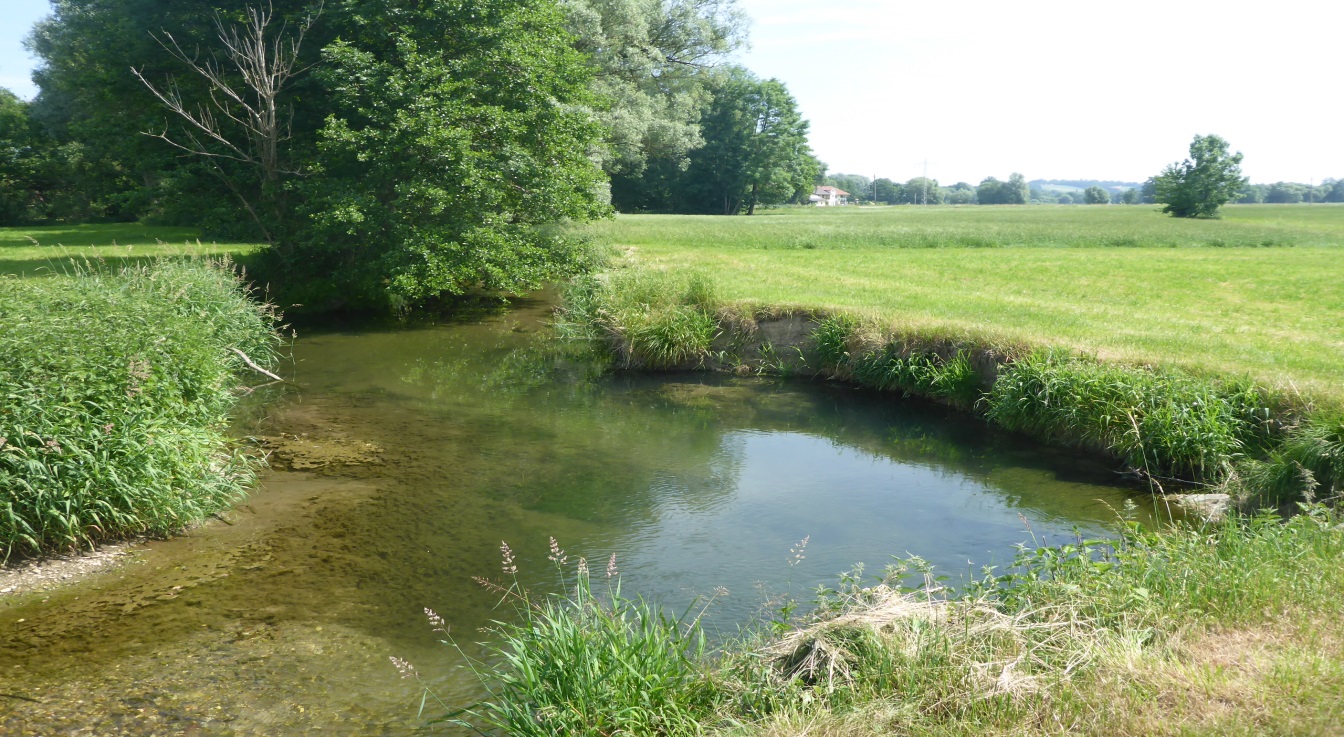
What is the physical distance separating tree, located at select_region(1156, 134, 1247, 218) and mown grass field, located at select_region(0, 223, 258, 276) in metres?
A: 51.2

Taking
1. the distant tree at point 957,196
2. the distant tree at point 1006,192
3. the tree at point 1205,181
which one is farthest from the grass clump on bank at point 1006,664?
the distant tree at point 957,196

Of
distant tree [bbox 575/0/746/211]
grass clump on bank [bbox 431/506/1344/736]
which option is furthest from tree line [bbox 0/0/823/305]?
grass clump on bank [bbox 431/506/1344/736]

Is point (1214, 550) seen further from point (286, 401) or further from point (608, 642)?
point (286, 401)

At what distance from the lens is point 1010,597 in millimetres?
4828

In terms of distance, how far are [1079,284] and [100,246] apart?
1049 inches

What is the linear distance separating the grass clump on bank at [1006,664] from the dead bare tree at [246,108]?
16.8m

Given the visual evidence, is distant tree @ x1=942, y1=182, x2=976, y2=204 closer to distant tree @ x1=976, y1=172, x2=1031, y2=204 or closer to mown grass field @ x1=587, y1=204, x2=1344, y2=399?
distant tree @ x1=976, y1=172, x2=1031, y2=204

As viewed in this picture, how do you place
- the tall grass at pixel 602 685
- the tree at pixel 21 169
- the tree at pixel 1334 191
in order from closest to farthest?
the tall grass at pixel 602 685 → the tree at pixel 21 169 → the tree at pixel 1334 191

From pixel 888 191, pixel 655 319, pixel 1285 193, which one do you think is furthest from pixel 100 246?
pixel 888 191

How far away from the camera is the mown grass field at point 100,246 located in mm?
19750

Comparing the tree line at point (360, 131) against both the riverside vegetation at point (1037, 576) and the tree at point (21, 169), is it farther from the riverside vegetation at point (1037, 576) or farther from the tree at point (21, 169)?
the tree at point (21, 169)

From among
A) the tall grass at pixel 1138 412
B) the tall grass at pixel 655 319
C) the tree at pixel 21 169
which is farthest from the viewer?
the tree at pixel 21 169

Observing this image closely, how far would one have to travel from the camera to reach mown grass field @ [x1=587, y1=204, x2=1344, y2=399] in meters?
10.9

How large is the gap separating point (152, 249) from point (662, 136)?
68.1ft
